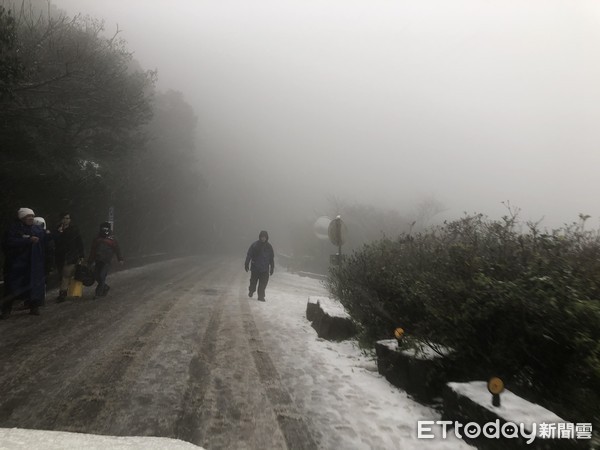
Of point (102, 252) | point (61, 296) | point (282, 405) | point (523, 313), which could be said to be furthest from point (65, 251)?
point (523, 313)

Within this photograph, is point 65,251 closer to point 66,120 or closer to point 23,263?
point 23,263

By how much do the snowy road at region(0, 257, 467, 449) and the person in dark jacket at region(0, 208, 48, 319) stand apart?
0.29m

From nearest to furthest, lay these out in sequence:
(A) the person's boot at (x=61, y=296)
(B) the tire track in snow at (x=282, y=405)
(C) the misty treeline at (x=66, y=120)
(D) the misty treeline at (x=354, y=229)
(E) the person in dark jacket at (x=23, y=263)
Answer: (B) the tire track in snow at (x=282, y=405), (E) the person in dark jacket at (x=23, y=263), (A) the person's boot at (x=61, y=296), (C) the misty treeline at (x=66, y=120), (D) the misty treeline at (x=354, y=229)

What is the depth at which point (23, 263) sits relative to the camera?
5.76 m

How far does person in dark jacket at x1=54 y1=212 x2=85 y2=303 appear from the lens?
7109 mm

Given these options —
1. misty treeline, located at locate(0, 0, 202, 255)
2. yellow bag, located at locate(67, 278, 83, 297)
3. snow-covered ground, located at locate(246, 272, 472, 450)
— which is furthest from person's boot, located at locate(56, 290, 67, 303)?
snow-covered ground, located at locate(246, 272, 472, 450)

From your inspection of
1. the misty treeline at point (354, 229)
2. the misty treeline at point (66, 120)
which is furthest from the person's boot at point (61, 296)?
the misty treeline at point (354, 229)

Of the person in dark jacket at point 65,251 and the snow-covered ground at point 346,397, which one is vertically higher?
the person in dark jacket at point 65,251

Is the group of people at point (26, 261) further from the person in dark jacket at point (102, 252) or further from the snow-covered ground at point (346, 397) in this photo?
the snow-covered ground at point (346, 397)

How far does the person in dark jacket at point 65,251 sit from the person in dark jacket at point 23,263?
3.75 feet

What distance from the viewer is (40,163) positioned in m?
9.10

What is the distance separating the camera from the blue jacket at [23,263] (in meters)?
5.64

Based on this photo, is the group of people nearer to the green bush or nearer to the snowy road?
the snowy road

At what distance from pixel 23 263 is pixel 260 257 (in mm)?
5128
